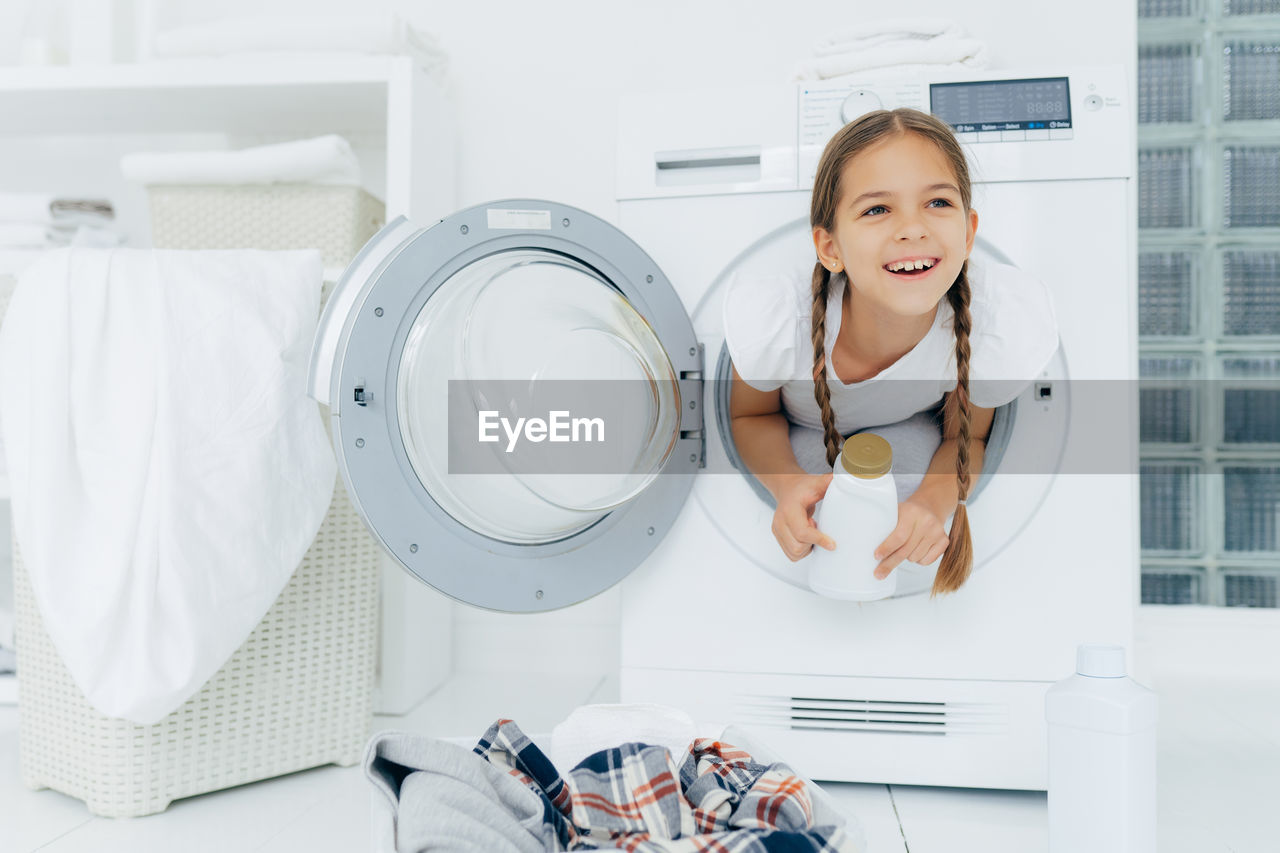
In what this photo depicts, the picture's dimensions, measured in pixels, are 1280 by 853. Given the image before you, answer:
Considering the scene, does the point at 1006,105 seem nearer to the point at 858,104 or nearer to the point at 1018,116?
the point at 1018,116

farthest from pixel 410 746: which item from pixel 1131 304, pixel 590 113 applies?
pixel 590 113

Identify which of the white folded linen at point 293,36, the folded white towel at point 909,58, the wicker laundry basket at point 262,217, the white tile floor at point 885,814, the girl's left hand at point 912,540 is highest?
the white folded linen at point 293,36

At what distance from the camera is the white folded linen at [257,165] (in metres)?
1.46

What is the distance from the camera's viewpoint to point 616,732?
3.33ft

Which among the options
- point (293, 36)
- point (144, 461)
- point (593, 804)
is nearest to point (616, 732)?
point (593, 804)

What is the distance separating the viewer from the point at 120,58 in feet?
5.69

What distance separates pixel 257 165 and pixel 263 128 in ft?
1.23

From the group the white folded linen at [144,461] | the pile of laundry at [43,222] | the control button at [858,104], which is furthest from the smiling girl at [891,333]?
the pile of laundry at [43,222]

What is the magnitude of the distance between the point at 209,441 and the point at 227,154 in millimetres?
653

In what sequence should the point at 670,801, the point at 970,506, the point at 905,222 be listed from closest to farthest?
1. the point at 670,801
2. the point at 905,222
3. the point at 970,506

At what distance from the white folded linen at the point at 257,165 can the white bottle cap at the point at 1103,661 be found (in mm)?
1273

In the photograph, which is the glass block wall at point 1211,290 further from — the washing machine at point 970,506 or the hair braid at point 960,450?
the hair braid at point 960,450

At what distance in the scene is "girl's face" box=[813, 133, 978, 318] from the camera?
992 mm

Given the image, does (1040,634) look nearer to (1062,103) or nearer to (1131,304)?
(1131,304)
